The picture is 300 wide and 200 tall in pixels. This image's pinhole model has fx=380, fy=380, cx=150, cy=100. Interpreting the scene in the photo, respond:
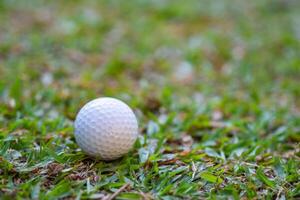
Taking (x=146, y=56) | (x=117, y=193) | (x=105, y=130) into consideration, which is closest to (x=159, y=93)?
(x=146, y=56)

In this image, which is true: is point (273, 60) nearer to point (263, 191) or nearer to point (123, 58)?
point (123, 58)

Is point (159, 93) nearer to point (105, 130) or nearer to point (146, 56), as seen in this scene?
point (146, 56)

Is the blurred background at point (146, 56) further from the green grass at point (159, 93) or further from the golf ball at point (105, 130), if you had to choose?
the golf ball at point (105, 130)

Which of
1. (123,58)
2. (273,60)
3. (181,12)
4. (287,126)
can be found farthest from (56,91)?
(181,12)

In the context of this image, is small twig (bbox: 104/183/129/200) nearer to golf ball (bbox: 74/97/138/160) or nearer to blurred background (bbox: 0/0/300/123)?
golf ball (bbox: 74/97/138/160)

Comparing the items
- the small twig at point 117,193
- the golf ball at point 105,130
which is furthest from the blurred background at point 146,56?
the small twig at point 117,193

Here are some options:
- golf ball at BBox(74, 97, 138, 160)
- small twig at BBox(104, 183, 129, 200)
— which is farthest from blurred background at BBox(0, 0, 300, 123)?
small twig at BBox(104, 183, 129, 200)

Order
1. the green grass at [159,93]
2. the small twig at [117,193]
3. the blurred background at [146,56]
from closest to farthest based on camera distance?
the small twig at [117,193] < the green grass at [159,93] < the blurred background at [146,56]
